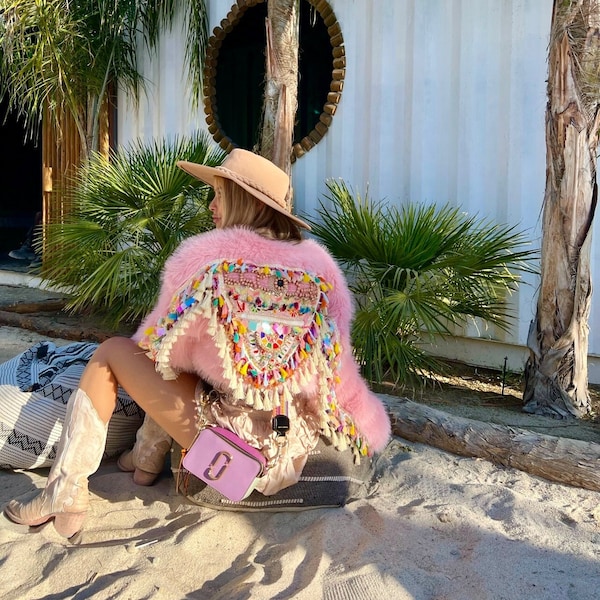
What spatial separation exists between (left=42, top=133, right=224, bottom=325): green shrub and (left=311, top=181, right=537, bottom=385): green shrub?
43.9 inches

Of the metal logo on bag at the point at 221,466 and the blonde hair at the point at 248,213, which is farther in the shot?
the blonde hair at the point at 248,213

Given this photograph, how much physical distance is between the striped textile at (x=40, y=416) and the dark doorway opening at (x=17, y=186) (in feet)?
34.2

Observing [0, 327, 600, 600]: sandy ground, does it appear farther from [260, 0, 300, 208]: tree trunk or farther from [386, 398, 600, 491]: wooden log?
[260, 0, 300, 208]: tree trunk

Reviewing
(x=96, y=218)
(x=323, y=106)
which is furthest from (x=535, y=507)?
(x=323, y=106)

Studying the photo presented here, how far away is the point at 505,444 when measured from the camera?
2840 mm

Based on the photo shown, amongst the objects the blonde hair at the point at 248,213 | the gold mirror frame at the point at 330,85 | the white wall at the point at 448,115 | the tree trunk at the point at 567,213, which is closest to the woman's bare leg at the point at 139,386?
the blonde hair at the point at 248,213

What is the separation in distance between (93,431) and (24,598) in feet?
1.71

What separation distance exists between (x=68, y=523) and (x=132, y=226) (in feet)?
9.42

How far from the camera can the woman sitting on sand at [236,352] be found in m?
2.15

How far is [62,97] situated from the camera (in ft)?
23.2

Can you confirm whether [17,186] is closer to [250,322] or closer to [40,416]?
[40,416]

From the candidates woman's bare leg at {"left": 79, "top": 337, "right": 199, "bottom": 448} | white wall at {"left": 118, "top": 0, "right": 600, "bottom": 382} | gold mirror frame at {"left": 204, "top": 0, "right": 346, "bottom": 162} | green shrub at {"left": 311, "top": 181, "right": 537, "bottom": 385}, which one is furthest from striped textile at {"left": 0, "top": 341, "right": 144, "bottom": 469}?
gold mirror frame at {"left": 204, "top": 0, "right": 346, "bottom": 162}

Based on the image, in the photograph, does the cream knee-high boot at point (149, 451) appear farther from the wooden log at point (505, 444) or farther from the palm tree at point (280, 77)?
the palm tree at point (280, 77)

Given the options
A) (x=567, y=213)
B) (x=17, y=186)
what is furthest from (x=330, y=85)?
(x=17, y=186)
